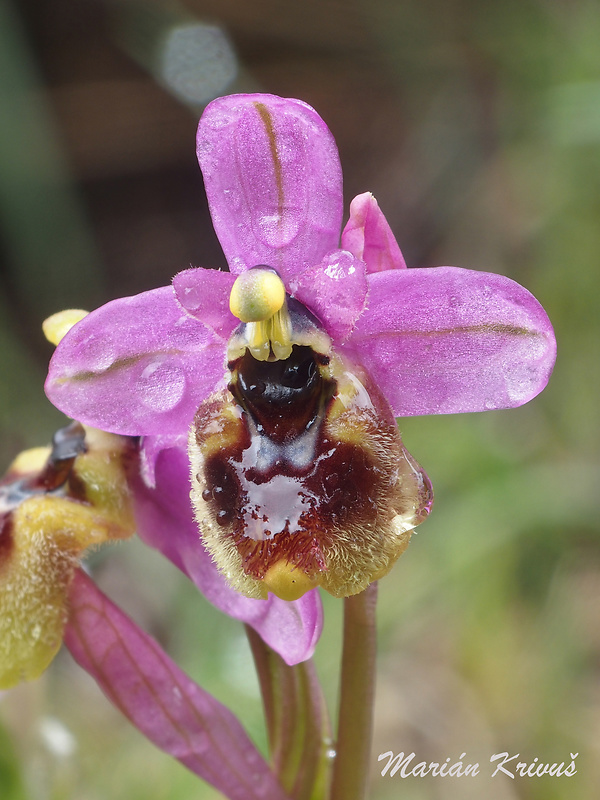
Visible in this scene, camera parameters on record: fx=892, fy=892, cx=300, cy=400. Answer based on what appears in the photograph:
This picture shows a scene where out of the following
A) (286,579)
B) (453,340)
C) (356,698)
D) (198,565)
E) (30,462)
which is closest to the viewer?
(286,579)

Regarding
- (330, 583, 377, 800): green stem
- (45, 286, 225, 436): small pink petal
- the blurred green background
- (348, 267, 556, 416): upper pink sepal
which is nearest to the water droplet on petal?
(45, 286, 225, 436): small pink petal

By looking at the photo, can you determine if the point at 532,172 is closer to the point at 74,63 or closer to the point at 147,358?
the point at 74,63

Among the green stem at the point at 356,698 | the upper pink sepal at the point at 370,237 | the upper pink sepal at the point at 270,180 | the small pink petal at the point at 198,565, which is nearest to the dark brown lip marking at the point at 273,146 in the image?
the upper pink sepal at the point at 270,180

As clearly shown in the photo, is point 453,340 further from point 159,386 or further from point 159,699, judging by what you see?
point 159,699

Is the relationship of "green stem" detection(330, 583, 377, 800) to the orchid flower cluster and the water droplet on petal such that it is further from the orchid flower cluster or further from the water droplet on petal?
the water droplet on petal

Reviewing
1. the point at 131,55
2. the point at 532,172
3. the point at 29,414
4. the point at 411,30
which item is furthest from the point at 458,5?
the point at 29,414

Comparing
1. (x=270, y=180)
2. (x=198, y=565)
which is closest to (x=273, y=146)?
(x=270, y=180)
